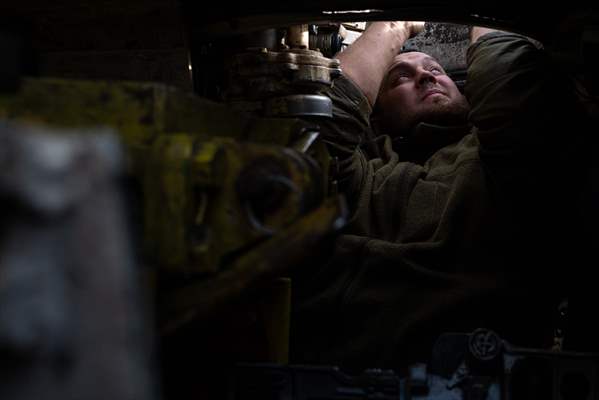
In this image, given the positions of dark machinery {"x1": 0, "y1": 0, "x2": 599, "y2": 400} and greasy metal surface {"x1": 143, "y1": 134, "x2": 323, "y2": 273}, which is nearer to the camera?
dark machinery {"x1": 0, "y1": 0, "x2": 599, "y2": 400}

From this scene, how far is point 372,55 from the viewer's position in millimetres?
2074

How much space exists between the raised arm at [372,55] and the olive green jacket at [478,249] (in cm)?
36

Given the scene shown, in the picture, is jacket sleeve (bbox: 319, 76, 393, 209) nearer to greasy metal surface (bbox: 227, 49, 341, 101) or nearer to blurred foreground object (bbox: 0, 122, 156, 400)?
greasy metal surface (bbox: 227, 49, 341, 101)

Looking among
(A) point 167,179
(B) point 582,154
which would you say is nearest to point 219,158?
(A) point 167,179

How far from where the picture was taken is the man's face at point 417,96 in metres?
2.23

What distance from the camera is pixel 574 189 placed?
4.80 feet

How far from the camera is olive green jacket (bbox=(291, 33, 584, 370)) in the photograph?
1.50 meters

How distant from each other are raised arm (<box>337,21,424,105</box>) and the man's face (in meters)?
0.21

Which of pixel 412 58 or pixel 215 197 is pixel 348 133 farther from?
Answer: pixel 215 197

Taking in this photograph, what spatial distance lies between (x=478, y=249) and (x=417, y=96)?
0.83 m

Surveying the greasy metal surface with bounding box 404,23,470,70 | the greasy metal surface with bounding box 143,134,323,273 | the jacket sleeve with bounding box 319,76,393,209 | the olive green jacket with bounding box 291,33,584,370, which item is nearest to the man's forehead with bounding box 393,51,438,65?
the greasy metal surface with bounding box 404,23,470,70

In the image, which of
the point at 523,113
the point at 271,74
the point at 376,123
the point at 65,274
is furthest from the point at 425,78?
the point at 65,274

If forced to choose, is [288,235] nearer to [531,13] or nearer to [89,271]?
[89,271]

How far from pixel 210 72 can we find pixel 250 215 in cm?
92
